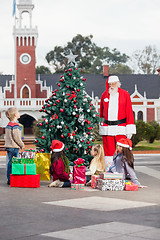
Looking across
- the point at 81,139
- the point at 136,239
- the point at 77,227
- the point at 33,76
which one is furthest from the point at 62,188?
the point at 33,76

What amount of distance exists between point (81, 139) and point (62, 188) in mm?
3099

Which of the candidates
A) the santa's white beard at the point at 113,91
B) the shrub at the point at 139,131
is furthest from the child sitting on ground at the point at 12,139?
the shrub at the point at 139,131

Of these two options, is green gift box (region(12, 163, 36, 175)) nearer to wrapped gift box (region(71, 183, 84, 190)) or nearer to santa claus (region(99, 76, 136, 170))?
wrapped gift box (region(71, 183, 84, 190))

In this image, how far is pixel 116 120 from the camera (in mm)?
11727

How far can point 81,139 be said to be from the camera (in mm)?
13602

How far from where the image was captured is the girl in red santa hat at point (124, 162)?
10.7 metres

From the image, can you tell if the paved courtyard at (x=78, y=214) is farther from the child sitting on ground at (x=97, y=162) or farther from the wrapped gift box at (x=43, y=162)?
the wrapped gift box at (x=43, y=162)

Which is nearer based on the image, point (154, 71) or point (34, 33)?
point (34, 33)

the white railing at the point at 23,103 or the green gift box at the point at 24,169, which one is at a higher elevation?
the white railing at the point at 23,103

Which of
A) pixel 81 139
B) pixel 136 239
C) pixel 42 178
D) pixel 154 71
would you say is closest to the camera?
pixel 136 239

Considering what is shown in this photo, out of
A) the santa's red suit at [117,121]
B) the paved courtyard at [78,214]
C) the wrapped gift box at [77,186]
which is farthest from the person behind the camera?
the santa's red suit at [117,121]

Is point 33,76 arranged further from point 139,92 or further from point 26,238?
point 26,238

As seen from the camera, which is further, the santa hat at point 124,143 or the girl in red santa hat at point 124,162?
the santa hat at point 124,143

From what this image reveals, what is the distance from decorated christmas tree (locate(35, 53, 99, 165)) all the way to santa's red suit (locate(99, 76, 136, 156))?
1819mm
